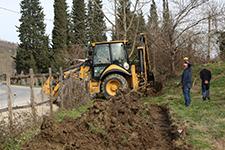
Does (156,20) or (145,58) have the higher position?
(156,20)

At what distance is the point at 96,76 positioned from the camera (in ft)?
66.1

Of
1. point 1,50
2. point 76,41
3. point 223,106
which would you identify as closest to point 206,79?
point 223,106

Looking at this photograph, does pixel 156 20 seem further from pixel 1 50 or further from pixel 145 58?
pixel 1 50

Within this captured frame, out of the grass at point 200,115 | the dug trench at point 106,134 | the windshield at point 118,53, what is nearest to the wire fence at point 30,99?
the dug trench at point 106,134

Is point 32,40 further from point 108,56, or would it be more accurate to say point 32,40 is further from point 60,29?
point 108,56

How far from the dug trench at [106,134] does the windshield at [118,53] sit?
21.7 ft

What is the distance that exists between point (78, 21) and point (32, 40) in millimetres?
6995

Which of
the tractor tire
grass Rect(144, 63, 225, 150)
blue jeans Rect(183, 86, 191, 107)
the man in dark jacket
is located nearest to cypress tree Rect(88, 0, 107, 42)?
grass Rect(144, 63, 225, 150)

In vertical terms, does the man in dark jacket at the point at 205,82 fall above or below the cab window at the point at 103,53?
below

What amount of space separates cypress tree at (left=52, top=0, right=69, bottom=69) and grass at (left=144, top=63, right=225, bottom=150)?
3261cm

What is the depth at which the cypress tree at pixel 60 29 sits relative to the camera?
5466cm

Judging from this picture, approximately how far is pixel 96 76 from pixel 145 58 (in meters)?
2.71

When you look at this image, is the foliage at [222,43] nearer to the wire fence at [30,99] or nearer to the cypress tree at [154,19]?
the cypress tree at [154,19]

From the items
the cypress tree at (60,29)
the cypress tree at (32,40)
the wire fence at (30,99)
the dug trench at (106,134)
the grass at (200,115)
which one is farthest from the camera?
the cypress tree at (60,29)
